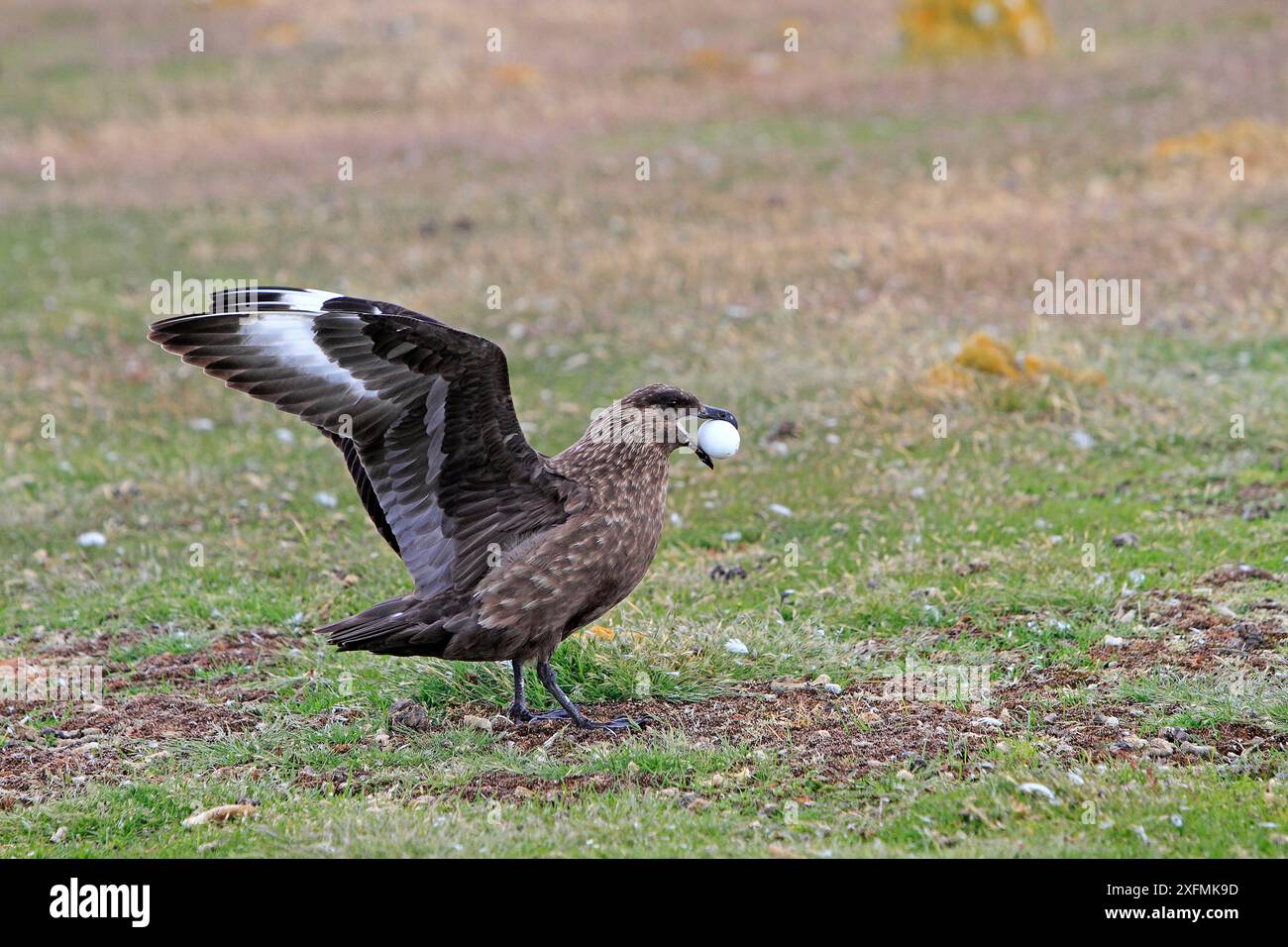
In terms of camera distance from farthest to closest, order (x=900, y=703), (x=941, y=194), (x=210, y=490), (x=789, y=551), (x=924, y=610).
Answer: (x=941, y=194)
(x=210, y=490)
(x=789, y=551)
(x=924, y=610)
(x=900, y=703)

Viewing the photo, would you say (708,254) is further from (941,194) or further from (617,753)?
(617,753)

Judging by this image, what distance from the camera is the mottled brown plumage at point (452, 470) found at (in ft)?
16.6

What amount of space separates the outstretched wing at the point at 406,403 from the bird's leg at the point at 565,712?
437 millimetres

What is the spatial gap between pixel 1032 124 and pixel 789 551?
11124 millimetres

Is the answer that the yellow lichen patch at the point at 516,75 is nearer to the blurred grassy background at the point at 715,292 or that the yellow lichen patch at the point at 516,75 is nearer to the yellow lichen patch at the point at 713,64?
the blurred grassy background at the point at 715,292

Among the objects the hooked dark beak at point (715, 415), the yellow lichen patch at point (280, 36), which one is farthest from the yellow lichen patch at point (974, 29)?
the hooked dark beak at point (715, 415)

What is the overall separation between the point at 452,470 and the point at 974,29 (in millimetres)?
16676

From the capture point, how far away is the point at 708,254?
1280 cm
